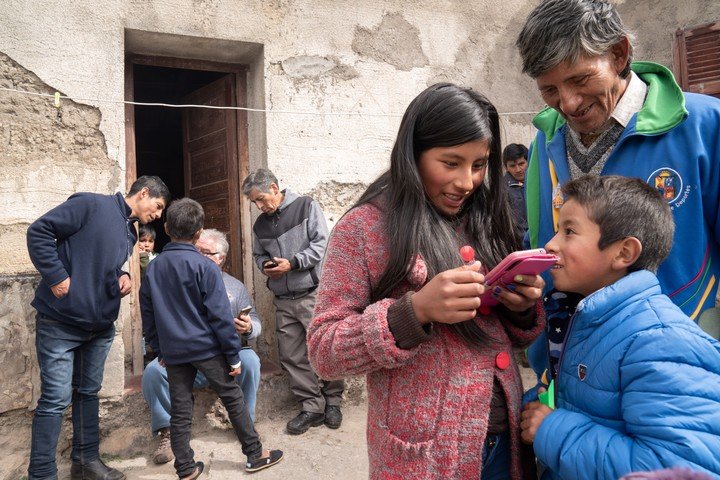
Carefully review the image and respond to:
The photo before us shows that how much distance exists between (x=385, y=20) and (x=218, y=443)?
3767 mm

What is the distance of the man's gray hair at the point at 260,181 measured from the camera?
403 centimetres

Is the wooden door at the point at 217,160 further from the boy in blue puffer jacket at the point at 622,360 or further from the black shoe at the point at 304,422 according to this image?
the boy in blue puffer jacket at the point at 622,360

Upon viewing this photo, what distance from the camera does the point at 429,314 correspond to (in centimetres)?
107

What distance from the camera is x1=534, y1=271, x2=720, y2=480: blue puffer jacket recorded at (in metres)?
1.03

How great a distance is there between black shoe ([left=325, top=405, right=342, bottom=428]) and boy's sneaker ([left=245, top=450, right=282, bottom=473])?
1.95ft

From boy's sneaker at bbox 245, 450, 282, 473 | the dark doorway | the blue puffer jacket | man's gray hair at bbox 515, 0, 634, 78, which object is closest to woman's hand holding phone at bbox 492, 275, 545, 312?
the blue puffer jacket

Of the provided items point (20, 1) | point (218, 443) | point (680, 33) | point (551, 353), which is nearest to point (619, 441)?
point (551, 353)

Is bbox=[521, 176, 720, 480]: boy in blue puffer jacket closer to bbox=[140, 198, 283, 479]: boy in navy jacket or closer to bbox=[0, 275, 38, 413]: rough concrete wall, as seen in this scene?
bbox=[140, 198, 283, 479]: boy in navy jacket

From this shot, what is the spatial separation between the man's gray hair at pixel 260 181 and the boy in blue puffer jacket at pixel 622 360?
2.94 metres

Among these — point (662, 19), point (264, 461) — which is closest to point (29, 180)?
point (264, 461)

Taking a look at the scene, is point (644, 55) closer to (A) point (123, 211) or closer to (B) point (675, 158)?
(B) point (675, 158)

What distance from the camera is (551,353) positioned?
58.3 inches

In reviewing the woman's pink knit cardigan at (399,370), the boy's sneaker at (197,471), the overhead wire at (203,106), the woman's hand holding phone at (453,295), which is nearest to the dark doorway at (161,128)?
the overhead wire at (203,106)

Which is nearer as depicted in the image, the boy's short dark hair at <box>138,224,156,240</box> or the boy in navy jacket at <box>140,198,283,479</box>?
the boy in navy jacket at <box>140,198,283,479</box>
